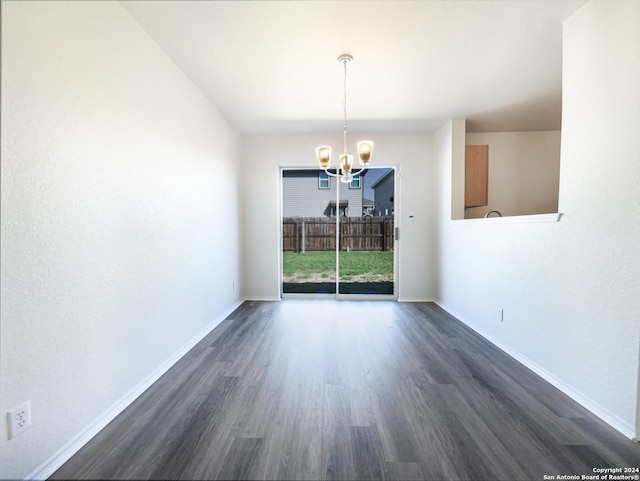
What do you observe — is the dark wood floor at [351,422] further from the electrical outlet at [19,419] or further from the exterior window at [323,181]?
the exterior window at [323,181]

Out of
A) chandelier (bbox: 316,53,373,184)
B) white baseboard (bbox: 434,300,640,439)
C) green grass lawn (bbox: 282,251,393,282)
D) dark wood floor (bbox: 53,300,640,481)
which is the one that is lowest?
dark wood floor (bbox: 53,300,640,481)

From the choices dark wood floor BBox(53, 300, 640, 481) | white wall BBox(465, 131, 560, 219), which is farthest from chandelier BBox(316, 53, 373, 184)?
white wall BBox(465, 131, 560, 219)

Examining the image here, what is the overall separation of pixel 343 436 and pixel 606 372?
5.30 feet

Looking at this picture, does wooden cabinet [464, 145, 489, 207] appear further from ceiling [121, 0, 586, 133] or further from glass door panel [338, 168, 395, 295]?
glass door panel [338, 168, 395, 295]

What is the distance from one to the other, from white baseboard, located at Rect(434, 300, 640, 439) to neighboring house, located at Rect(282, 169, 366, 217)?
3007 millimetres

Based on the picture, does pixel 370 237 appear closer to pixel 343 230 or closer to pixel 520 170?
pixel 343 230

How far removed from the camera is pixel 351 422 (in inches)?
60.3

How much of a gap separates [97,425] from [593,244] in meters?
3.16

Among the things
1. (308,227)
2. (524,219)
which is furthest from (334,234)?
(524,219)

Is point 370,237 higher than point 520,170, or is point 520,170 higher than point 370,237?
point 520,170

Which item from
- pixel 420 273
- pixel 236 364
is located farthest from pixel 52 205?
pixel 420 273

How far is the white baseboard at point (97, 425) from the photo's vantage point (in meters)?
1.20

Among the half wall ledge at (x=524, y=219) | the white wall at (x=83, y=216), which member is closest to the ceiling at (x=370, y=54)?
the white wall at (x=83, y=216)

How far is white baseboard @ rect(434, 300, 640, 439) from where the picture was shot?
4.73 ft
